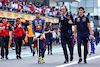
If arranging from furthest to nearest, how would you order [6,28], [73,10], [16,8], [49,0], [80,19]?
[73,10] → [49,0] → [16,8] → [6,28] → [80,19]

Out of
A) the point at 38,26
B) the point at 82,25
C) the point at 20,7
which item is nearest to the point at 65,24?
the point at 82,25

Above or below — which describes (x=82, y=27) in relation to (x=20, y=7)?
below

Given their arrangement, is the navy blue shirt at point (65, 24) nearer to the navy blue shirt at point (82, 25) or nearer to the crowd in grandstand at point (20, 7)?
the navy blue shirt at point (82, 25)

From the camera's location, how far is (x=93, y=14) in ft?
264

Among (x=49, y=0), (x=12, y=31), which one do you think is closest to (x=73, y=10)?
(x=49, y=0)

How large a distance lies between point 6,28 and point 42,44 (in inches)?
103

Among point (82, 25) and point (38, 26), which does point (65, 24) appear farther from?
point (38, 26)

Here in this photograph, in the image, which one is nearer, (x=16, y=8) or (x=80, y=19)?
(x=80, y=19)

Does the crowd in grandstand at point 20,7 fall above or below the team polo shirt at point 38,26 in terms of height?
above

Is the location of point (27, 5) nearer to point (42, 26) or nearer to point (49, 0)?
point (49, 0)

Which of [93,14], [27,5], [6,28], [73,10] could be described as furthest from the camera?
[93,14]

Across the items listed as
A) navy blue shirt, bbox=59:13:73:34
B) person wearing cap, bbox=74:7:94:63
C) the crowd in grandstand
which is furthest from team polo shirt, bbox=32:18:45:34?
the crowd in grandstand


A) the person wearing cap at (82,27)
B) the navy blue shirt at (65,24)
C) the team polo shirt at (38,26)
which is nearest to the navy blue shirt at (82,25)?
the person wearing cap at (82,27)

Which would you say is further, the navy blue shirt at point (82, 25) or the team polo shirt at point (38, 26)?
the team polo shirt at point (38, 26)
